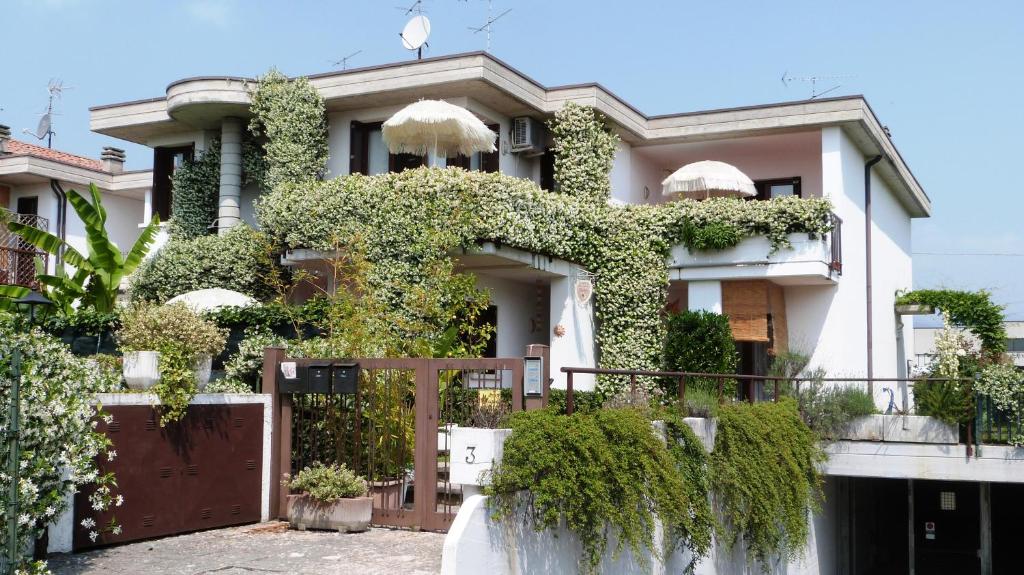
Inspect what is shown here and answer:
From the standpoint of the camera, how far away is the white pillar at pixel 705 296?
2116 cm

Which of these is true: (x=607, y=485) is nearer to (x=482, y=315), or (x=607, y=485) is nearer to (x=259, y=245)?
(x=482, y=315)

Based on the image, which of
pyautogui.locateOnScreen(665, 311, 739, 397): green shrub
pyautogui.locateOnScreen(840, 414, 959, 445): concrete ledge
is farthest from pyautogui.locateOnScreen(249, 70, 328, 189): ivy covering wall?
pyautogui.locateOnScreen(840, 414, 959, 445): concrete ledge

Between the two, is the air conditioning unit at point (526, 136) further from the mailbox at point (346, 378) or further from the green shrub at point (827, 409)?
the mailbox at point (346, 378)

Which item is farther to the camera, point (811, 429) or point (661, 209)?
point (661, 209)

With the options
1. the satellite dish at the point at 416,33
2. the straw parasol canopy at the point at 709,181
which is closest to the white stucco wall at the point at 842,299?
the straw parasol canopy at the point at 709,181

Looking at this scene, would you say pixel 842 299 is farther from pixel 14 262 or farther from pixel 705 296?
pixel 14 262

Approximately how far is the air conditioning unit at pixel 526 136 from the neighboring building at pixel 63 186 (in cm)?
1172

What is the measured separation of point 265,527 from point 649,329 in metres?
11.1

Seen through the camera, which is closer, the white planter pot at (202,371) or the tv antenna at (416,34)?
the white planter pot at (202,371)

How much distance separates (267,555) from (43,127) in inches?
1139

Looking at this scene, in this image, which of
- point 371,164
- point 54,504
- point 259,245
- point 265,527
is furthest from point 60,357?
point 371,164

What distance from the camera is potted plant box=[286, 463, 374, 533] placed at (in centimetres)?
1127

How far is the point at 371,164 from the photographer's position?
2175 cm

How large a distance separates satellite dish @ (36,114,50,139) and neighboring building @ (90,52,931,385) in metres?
11.0
